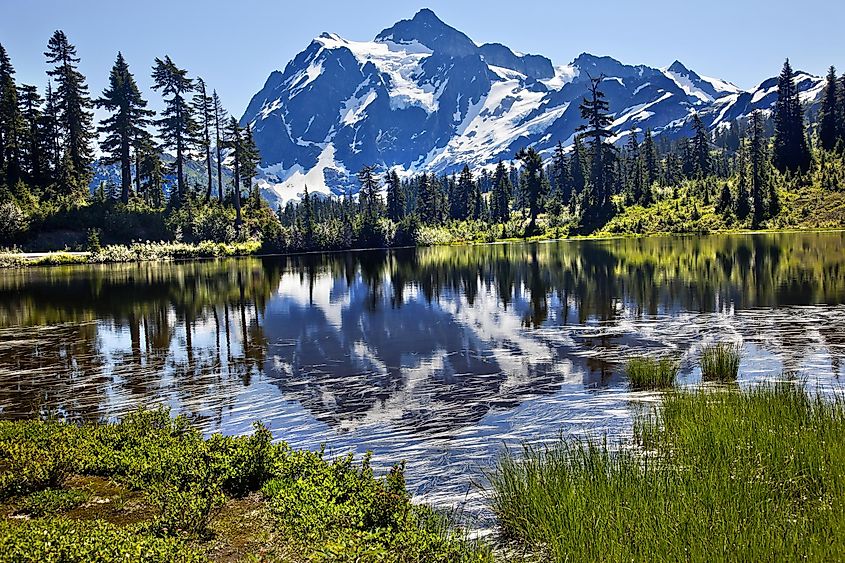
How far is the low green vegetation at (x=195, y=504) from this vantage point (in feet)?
23.4

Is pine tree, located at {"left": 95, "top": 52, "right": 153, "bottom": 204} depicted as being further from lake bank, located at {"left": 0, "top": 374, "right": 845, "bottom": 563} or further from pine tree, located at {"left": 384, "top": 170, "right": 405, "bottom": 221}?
lake bank, located at {"left": 0, "top": 374, "right": 845, "bottom": 563}

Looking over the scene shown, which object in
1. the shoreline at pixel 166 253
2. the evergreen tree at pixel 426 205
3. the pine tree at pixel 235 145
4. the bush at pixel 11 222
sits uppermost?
the pine tree at pixel 235 145

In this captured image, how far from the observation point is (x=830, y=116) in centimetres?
12519

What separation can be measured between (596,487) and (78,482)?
7.99 metres

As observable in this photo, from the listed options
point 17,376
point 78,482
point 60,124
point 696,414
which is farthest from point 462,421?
point 60,124

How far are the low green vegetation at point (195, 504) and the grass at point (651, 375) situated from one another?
8.12m

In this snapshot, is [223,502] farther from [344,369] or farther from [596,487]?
[344,369]

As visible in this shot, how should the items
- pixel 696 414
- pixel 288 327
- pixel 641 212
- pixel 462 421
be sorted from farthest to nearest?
pixel 641 212 → pixel 288 327 → pixel 462 421 → pixel 696 414

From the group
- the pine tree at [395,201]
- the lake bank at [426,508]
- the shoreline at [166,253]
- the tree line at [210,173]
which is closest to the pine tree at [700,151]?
the tree line at [210,173]

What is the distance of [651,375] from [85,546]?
1338 cm

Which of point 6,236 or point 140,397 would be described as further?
point 6,236

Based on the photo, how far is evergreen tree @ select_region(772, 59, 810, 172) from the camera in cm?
12000

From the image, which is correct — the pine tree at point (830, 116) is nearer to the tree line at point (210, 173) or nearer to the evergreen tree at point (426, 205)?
the tree line at point (210, 173)

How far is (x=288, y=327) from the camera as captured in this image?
29297mm
